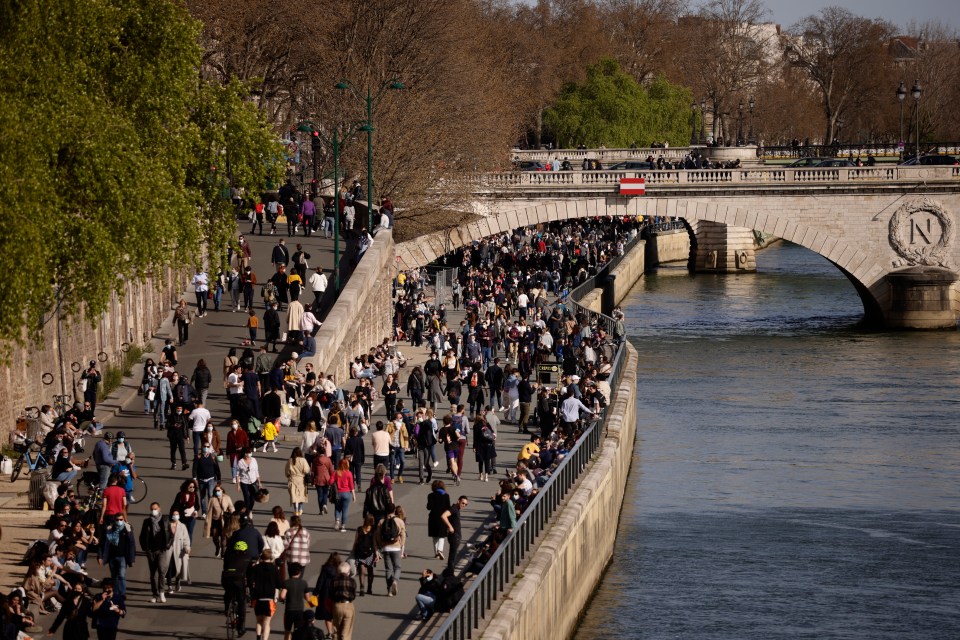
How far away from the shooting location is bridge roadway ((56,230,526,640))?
19.0 meters

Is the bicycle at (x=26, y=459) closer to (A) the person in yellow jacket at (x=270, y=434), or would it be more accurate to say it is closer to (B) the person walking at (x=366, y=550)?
(A) the person in yellow jacket at (x=270, y=434)

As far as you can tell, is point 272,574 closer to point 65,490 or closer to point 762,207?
point 65,490

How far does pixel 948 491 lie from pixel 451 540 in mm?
18576

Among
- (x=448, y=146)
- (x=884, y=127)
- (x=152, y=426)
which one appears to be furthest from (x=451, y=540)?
(x=884, y=127)

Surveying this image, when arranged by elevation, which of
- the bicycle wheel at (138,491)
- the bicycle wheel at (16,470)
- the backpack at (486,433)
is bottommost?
the bicycle wheel at (138,491)

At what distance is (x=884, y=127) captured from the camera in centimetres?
14112

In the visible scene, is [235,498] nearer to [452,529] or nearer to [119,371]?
[452,529]

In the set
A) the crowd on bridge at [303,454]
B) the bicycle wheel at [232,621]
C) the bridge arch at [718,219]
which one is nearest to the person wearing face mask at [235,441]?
the crowd on bridge at [303,454]

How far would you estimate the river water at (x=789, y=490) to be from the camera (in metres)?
27.0

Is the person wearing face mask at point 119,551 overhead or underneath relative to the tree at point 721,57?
underneath

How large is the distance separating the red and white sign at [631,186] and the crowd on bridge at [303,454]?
16646 millimetres

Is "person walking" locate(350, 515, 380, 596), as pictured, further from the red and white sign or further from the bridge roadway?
the red and white sign

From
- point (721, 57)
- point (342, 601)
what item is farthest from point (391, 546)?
point (721, 57)

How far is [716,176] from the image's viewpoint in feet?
211
